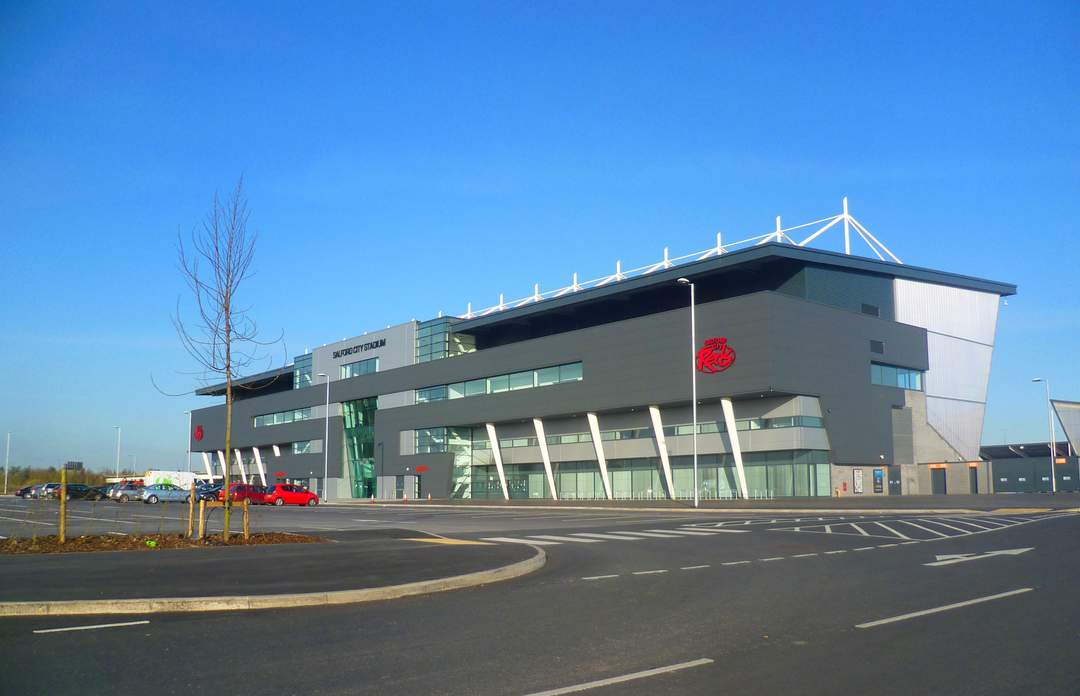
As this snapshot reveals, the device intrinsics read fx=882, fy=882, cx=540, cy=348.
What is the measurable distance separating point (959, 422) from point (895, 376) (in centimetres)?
861

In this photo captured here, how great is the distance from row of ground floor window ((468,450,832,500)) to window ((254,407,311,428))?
2699 cm

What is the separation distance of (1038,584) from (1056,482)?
56.7 m

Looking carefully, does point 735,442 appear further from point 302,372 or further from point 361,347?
point 302,372

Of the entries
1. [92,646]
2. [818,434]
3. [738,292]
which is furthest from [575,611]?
[738,292]

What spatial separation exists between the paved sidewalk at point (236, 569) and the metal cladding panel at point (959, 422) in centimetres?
5405

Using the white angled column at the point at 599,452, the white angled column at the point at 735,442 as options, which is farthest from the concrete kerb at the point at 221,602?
the white angled column at the point at 599,452

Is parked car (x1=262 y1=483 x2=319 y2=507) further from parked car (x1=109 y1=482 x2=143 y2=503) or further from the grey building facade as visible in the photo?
the grey building facade

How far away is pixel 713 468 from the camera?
193 feet

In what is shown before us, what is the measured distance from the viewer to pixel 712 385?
5669 cm

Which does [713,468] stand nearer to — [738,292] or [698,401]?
[698,401]

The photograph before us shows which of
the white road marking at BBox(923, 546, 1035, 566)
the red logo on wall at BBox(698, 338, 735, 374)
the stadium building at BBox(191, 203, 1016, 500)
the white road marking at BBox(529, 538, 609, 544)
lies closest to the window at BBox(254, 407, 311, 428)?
the stadium building at BBox(191, 203, 1016, 500)

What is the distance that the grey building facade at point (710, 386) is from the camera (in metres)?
55.7

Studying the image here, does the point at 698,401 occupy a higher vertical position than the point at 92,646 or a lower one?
higher

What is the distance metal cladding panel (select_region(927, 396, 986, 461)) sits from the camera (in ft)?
211
